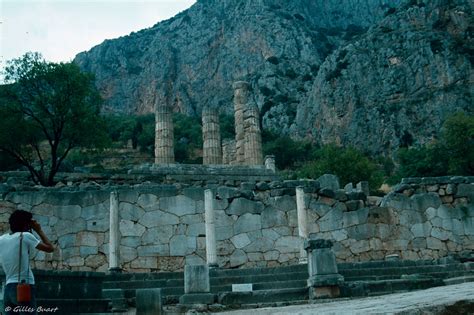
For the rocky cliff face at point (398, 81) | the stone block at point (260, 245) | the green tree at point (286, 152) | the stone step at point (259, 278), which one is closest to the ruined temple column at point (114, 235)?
the stone step at point (259, 278)

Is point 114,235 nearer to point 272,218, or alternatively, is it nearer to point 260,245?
point 260,245

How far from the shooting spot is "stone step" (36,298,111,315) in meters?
8.42

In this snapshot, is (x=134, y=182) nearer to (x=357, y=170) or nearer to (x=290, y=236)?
(x=290, y=236)

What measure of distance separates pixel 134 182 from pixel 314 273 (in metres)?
16.1

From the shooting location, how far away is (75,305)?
346 inches

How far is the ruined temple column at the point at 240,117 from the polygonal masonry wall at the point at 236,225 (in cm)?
1854

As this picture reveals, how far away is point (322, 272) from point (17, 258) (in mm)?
5791

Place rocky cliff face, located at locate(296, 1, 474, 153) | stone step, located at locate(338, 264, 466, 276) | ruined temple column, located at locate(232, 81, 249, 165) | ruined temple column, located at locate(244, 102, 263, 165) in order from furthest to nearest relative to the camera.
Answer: rocky cliff face, located at locate(296, 1, 474, 153) → ruined temple column, located at locate(232, 81, 249, 165) → ruined temple column, located at locate(244, 102, 263, 165) → stone step, located at locate(338, 264, 466, 276)

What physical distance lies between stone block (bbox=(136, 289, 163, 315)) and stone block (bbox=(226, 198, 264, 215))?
6754 mm

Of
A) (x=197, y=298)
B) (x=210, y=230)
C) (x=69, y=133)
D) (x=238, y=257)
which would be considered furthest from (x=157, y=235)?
(x=69, y=133)

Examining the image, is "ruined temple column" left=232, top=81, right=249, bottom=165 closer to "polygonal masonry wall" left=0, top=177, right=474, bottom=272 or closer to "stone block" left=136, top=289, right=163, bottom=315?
"polygonal masonry wall" left=0, top=177, right=474, bottom=272

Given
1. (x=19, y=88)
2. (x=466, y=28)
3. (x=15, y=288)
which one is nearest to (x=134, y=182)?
(x=19, y=88)

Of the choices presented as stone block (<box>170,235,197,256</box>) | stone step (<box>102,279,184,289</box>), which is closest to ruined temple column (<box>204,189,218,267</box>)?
stone block (<box>170,235,197,256</box>)

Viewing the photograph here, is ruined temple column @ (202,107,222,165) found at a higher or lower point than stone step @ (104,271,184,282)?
higher
